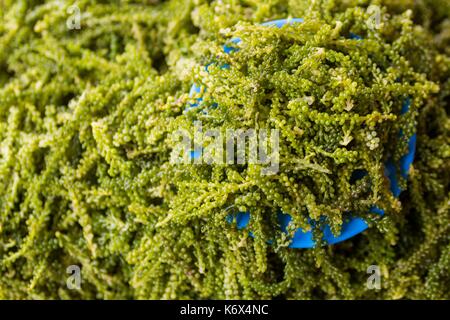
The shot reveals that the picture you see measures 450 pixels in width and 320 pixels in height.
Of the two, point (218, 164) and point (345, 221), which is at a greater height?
point (218, 164)

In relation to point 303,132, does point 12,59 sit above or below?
above

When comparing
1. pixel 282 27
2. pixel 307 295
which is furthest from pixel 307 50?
pixel 307 295

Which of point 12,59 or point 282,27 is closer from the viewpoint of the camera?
point 282,27

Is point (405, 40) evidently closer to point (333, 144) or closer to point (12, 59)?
point (333, 144)

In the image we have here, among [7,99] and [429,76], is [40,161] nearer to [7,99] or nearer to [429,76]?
[7,99]

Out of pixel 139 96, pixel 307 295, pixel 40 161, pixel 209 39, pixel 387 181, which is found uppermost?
pixel 209 39

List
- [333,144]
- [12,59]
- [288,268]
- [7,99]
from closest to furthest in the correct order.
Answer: [333,144], [288,268], [7,99], [12,59]

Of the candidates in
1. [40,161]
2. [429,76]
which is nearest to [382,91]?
[429,76]

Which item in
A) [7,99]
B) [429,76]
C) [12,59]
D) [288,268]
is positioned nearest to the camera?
[288,268]
